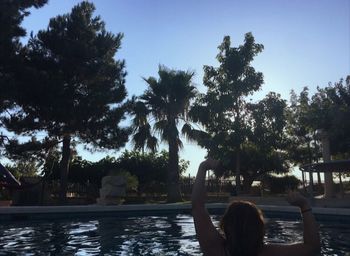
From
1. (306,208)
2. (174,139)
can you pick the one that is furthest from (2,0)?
(306,208)

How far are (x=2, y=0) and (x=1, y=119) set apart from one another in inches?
222

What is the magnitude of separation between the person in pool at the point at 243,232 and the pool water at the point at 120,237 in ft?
17.4

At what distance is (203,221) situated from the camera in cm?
216

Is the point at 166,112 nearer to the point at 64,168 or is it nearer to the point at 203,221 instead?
the point at 64,168

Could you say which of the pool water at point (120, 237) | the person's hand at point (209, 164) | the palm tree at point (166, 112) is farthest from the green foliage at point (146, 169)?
the person's hand at point (209, 164)

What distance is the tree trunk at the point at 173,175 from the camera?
22609 millimetres

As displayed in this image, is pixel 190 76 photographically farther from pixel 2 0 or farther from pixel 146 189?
pixel 2 0

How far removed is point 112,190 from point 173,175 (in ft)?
17.4

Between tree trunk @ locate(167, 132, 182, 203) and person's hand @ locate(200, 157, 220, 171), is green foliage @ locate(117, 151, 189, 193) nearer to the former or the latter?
tree trunk @ locate(167, 132, 182, 203)

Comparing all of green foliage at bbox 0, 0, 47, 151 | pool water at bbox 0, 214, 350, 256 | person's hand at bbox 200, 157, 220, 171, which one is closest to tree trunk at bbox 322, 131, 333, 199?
pool water at bbox 0, 214, 350, 256

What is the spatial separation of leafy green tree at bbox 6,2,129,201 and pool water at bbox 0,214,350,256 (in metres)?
8.95

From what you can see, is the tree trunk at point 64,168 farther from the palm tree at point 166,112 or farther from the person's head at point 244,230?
the person's head at point 244,230

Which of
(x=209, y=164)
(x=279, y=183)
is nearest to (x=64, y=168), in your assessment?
(x=279, y=183)

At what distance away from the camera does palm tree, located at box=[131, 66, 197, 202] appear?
22.8 metres
